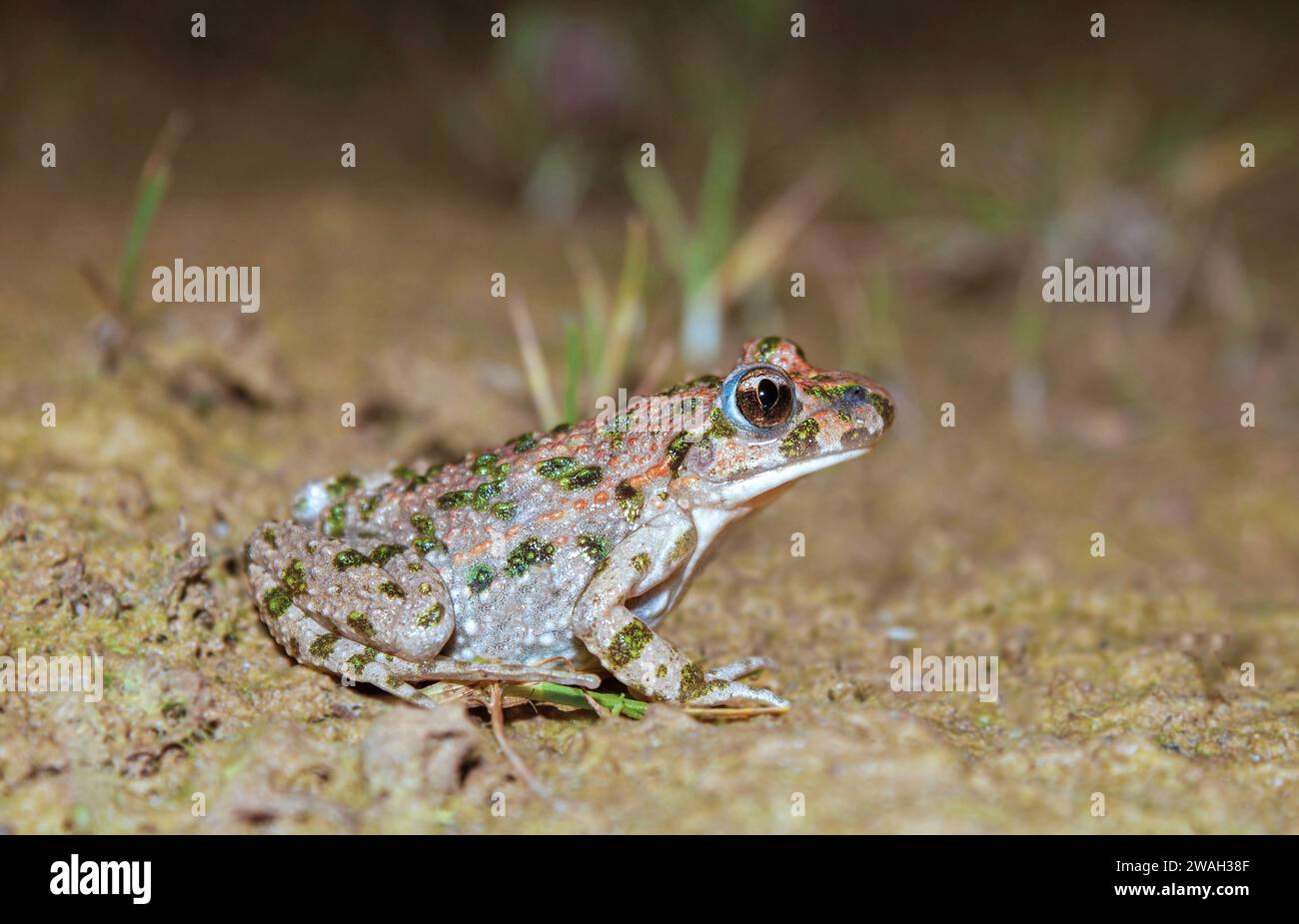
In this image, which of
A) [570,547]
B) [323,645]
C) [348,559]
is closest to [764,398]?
[570,547]

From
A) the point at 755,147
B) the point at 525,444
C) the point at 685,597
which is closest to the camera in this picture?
the point at 525,444

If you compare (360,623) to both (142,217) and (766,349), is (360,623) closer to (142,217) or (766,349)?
(766,349)

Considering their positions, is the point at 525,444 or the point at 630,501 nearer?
the point at 630,501

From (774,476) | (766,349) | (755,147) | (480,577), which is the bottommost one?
(480,577)

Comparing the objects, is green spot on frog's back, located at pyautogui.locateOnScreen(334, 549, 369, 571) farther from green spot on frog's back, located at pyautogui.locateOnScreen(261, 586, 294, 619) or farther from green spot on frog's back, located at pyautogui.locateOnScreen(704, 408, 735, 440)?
green spot on frog's back, located at pyautogui.locateOnScreen(704, 408, 735, 440)

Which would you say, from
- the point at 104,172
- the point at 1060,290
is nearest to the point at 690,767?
the point at 1060,290

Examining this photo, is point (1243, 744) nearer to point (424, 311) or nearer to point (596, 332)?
point (596, 332)

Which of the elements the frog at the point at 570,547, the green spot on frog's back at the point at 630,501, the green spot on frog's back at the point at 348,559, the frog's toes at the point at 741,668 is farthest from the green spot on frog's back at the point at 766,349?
the green spot on frog's back at the point at 348,559
